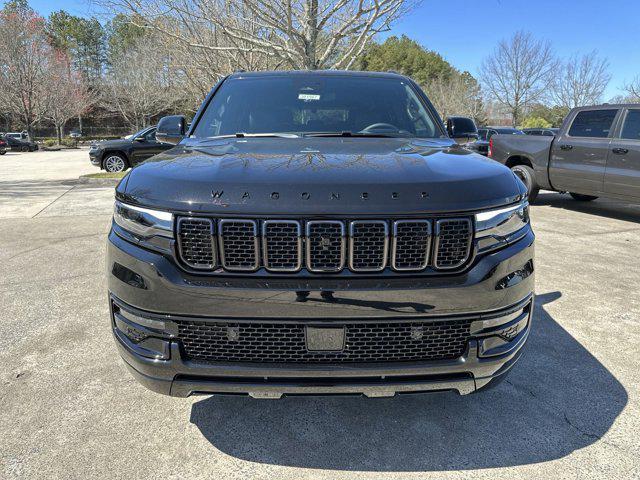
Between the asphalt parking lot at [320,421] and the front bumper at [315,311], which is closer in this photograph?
the front bumper at [315,311]

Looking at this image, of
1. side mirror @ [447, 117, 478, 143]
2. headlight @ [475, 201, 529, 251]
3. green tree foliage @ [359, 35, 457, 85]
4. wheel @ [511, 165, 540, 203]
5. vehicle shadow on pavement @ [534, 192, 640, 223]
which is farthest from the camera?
green tree foliage @ [359, 35, 457, 85]

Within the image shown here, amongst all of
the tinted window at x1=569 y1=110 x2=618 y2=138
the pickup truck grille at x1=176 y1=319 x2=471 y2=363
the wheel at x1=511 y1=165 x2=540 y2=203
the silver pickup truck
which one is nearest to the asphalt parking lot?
the pickup truck grille at x1=176 y1=319 x2=471 y2=363

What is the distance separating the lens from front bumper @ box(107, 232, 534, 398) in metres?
1.86

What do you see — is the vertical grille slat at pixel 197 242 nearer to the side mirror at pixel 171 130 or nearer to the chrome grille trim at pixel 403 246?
the chrome grille trim at pixel 403 246

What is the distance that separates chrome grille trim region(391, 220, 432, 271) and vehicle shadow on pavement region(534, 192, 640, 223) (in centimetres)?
790

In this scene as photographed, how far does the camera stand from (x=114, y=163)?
51.3 ft

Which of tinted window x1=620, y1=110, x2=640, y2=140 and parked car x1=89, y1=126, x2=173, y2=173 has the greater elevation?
tinted window x1=620, y1=110, x2=640, y2=140

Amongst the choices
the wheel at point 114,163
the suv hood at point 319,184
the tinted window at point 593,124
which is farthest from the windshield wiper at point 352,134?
the wheel at point 114,163

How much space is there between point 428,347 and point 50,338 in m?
2.89

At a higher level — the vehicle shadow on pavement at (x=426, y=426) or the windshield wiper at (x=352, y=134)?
the windshield wiper at (x=352, y=134)

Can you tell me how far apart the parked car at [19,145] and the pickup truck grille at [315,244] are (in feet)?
140

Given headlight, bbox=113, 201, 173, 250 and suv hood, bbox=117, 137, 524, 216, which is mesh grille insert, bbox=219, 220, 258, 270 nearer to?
suv hood, bbox=117, 137, 524, 216

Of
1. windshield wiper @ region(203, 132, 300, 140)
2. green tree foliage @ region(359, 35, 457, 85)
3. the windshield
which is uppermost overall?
green tree foliage @ region(359, 35, 457, 85)

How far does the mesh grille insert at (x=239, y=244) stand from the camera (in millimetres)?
1859
